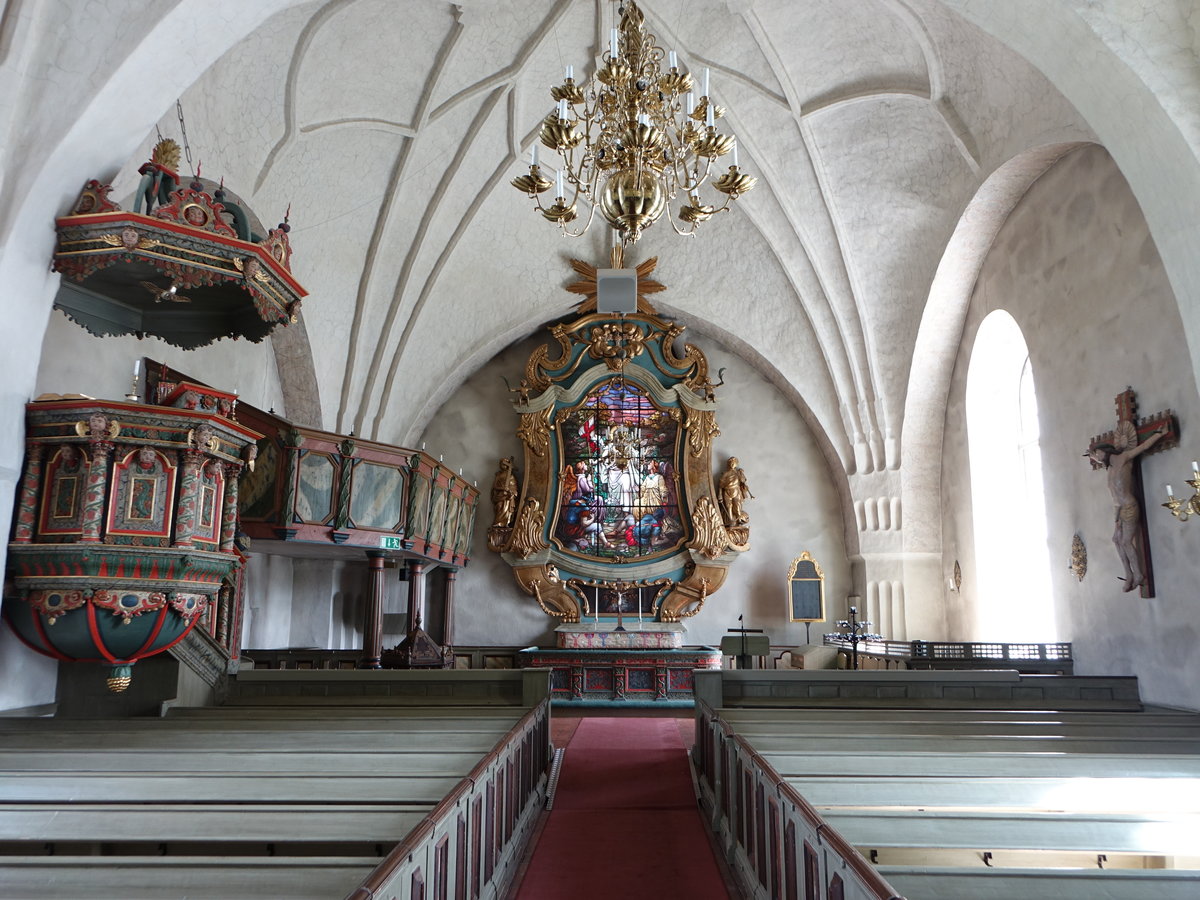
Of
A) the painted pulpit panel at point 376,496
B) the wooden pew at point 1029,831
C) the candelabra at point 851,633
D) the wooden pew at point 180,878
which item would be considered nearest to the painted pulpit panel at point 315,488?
the painted pulpit panel at point 376,496

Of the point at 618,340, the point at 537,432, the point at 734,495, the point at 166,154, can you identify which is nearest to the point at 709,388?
the point at 618,340

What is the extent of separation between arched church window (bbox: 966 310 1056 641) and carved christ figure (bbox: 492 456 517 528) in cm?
731

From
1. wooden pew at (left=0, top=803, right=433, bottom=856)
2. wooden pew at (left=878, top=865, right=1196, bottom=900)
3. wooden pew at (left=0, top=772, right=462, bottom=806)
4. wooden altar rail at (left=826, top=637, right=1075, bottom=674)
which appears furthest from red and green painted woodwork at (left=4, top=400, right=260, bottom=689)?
wooden altar rail at (left=826, top=637, right=1075, bottom=674)

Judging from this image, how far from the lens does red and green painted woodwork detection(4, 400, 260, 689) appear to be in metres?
5.81

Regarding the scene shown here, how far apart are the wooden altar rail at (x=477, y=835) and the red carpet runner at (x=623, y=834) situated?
0.21 metres

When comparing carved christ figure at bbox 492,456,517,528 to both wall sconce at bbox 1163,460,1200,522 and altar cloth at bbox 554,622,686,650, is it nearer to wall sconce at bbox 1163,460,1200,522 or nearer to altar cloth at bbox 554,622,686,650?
altar cloth at bbox 554,622,686,650

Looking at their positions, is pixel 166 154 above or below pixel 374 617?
above

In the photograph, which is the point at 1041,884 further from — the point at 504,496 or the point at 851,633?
the point at 504,496

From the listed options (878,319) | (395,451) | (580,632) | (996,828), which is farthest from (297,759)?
(878,319)

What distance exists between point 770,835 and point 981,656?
7773 millimetres

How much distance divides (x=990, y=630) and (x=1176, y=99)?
7.89 m

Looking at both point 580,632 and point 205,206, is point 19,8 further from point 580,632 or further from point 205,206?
point 580,632

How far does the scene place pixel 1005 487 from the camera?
12531mm

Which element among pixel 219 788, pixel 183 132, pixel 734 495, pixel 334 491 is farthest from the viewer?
pixel 734 495
